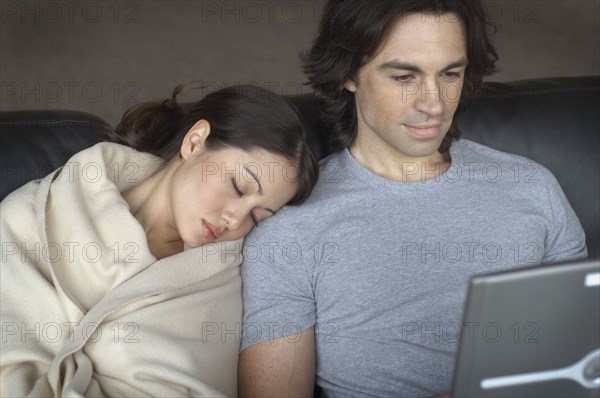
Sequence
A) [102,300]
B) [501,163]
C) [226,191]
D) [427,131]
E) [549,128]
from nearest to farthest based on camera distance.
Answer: [102,300], [226,191], [427,131], [501,163], [549,128]

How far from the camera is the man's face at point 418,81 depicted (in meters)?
1.98

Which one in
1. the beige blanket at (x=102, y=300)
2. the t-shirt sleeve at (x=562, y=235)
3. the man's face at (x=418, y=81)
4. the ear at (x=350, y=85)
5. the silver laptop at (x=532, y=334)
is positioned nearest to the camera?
the silver laptop at (x=532, y=334)

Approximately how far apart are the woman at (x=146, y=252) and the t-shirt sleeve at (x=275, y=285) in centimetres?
3

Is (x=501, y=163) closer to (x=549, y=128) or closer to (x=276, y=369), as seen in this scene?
(x=549, y=128)

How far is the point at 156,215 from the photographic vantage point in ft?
6.53

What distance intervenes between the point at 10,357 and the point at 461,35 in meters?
1.18

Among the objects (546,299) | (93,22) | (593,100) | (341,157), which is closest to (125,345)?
(341,157)

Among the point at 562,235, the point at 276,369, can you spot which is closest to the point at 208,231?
the point at 276,369

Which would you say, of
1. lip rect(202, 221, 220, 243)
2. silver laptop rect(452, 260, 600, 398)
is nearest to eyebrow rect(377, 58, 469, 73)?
lip rect(202, 221, 220, 243)

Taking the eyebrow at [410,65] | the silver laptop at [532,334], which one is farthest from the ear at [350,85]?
the silver laptop at [532,334]

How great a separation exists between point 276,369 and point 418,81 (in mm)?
703

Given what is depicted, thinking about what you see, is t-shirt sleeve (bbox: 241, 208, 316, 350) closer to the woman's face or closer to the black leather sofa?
the woman's face

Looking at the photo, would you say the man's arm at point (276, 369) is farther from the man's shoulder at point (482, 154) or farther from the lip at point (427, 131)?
the man's shoulder at point (482, 154)

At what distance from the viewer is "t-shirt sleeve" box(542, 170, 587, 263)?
2100 millimetres
